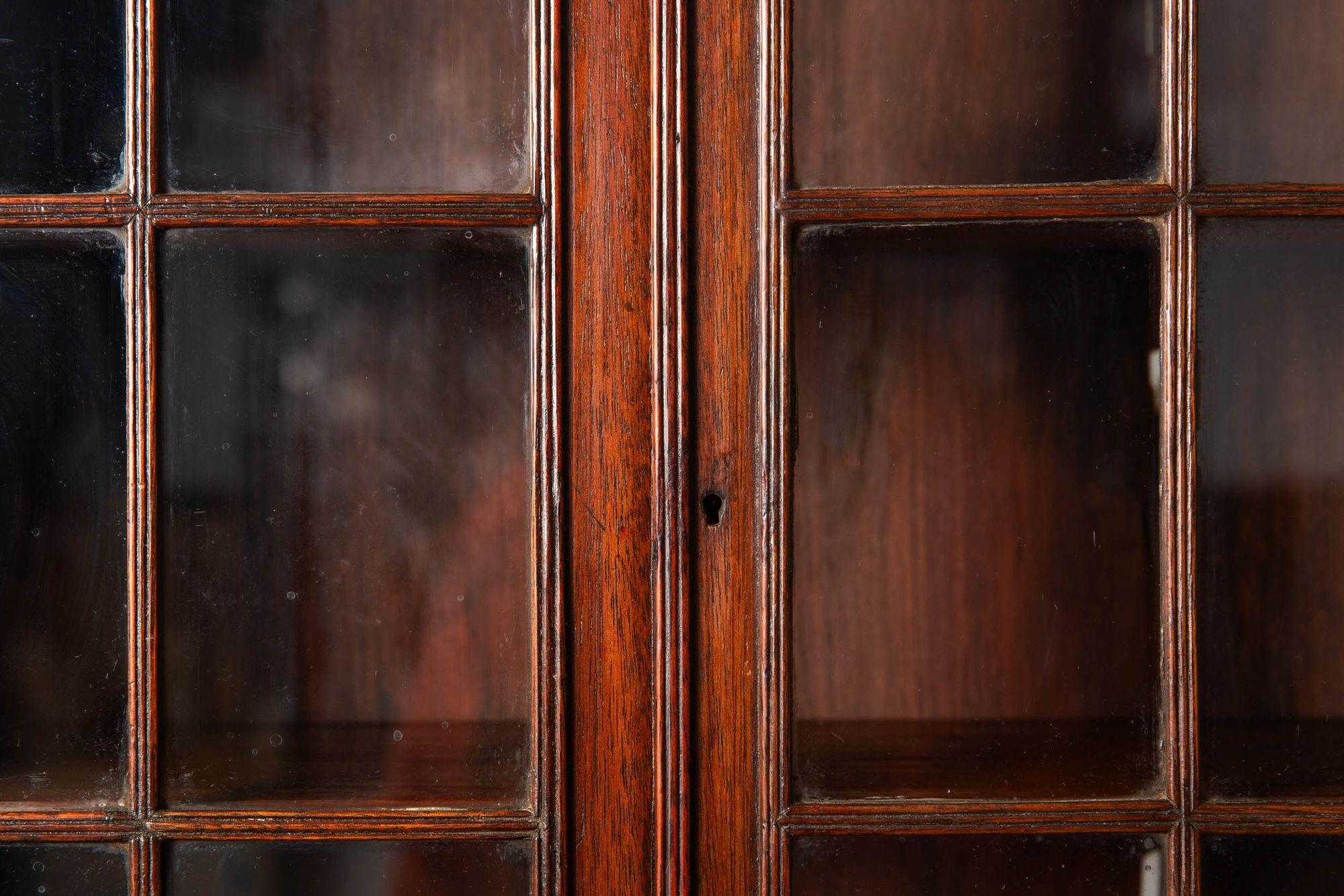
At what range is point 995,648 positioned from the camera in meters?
0.75

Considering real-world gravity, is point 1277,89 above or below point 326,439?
above

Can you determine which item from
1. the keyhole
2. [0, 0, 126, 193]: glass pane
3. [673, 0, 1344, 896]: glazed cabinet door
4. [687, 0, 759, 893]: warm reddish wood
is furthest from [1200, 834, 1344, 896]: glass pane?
[0, 0, 126, 193]: glass pane

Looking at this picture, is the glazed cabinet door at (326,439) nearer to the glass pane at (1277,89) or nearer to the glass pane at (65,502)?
the glass pane at (65,502)

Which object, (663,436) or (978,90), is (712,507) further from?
(978,90)

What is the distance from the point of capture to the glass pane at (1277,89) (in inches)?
29.1

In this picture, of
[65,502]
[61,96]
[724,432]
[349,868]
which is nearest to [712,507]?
[724,432]

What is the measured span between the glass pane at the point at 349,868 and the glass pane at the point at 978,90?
25.1 inches

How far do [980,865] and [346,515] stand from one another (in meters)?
0.61

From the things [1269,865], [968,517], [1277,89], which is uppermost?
[1277,89]

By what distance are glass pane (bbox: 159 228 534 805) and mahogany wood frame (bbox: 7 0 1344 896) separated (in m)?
0.02

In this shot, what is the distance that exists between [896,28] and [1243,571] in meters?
0.54

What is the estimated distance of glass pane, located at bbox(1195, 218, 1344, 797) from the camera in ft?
2.43

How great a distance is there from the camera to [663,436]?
739mm

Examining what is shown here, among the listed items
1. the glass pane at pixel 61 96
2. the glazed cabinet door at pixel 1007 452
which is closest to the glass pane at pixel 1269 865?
the glazed cabinet door at pixel 1007 452
